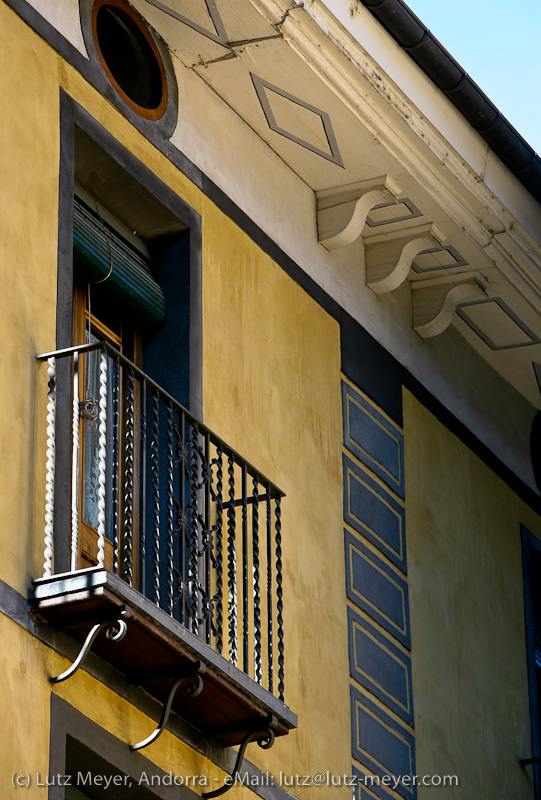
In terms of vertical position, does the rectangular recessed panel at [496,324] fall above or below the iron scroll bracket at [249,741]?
above

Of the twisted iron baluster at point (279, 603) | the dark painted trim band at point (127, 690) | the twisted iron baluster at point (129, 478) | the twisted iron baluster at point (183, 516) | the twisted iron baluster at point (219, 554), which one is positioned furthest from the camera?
the twisted iron baluster at point (279, 603)

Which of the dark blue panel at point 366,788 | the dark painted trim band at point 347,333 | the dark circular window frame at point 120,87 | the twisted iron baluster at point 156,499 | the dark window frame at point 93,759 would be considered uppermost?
the dark circular window frame at point 120,87

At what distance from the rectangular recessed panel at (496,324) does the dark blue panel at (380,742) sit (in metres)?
2.78

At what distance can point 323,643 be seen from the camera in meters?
8.73

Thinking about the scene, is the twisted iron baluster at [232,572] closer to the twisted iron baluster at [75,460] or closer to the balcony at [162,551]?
the balcony at [162,551]

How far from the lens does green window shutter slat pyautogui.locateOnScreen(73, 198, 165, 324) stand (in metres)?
7.96

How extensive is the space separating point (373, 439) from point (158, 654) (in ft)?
10.4

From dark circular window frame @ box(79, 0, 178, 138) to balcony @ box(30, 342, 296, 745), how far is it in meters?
1.19

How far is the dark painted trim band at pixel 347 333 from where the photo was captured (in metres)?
7.93

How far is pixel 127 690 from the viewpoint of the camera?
23.1 ft

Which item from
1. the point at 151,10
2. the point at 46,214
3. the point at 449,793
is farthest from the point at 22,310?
the point at 449,793

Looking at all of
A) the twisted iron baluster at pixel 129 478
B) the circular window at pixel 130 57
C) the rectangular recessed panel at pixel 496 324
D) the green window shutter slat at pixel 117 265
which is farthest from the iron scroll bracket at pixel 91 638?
the rectangular recessed panel at pixel 496 324

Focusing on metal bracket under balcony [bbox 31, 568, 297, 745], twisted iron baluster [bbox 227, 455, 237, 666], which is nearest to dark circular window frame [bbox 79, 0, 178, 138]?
twisted iron baluster [bbox 227, 455, 237, 666]

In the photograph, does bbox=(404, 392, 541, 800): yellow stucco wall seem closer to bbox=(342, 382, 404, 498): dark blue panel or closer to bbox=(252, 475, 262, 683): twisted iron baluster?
bbox=(342, 382, 404, 498): dark blue panel
